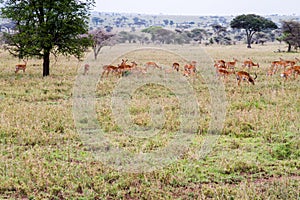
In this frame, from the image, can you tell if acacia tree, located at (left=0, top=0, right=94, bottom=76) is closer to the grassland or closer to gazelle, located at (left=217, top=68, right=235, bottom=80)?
the grassland

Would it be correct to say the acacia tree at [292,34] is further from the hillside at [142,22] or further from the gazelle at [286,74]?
the hillside at [142,22]

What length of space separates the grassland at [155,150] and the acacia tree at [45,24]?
530 cm

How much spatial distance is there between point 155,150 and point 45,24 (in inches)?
448

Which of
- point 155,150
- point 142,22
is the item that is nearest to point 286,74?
point 155,150

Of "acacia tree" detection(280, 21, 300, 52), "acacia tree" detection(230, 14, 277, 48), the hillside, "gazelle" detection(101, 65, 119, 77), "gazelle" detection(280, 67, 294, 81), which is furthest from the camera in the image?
the hillside

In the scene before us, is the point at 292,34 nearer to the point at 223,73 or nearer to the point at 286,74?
the point at 286,74

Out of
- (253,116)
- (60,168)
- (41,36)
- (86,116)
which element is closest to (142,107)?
(86,116)

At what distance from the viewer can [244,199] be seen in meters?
4.96

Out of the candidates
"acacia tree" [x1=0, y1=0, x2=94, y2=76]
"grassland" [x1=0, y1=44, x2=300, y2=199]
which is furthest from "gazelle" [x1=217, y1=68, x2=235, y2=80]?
"acacia tree" [x1=0, y1=0, x2=94, y2=76]

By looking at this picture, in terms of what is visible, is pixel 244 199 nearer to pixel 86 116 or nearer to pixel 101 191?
pixel 101 191

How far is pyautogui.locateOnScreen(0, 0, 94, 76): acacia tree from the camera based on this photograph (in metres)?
16.7

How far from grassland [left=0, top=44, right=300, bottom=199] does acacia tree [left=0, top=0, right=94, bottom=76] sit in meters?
5.30

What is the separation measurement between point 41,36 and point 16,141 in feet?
34.1

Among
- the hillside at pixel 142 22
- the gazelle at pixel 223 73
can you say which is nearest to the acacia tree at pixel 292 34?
the gazelle at pixel 223 73
